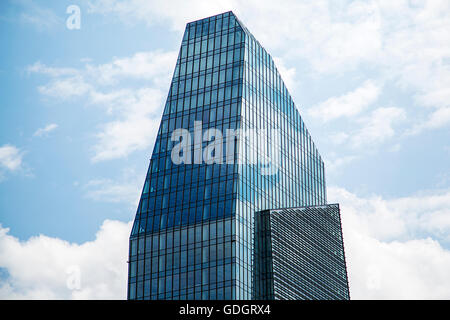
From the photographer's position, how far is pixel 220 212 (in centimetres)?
13400

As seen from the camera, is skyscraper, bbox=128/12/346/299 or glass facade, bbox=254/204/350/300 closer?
skyscraper, bbox=128/12/346/299

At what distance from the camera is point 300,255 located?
142500 mm

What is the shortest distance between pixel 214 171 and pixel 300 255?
21.0 meters

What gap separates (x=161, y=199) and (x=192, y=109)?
17521 millimetres

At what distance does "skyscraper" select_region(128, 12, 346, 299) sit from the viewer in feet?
435

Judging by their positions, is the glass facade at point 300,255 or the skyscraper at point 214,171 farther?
the glass facade at point 300,255

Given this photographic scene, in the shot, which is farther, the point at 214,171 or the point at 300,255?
the point at 300,255

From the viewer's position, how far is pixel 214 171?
13888 centimetres

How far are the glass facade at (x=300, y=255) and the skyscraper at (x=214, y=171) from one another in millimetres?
2832

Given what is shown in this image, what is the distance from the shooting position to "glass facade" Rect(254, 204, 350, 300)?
134 m

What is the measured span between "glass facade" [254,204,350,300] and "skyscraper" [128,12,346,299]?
2.83 m

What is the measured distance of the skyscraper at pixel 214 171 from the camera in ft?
435

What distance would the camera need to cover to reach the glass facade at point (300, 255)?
13425cm

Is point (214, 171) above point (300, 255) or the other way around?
above
